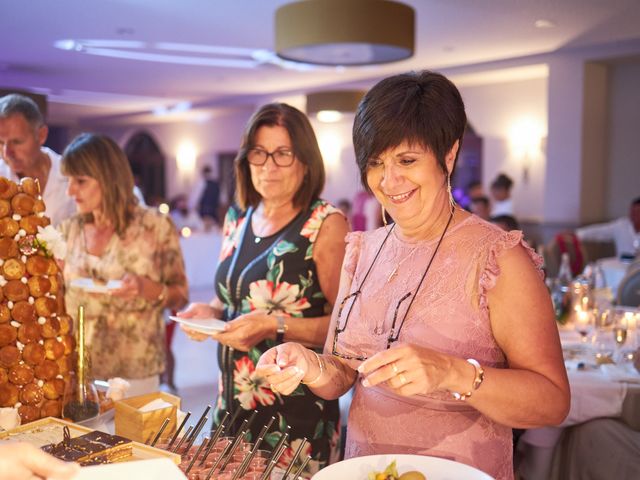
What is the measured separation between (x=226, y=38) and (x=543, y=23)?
158 inches

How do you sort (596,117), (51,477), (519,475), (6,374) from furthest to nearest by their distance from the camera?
(596,117)
(519,475)
(6,374)
(51,477)

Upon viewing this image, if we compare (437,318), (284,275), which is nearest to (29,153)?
(284,275)

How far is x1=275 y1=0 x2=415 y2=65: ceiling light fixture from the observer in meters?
5.64

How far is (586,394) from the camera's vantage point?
2.60 meters

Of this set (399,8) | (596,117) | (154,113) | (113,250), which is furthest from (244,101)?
(113,250)

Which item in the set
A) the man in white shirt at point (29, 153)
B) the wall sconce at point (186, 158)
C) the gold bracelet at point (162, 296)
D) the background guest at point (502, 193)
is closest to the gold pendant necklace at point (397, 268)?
the gold bracelet at point (162, 296)

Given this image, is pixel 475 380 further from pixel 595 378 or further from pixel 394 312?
pixel 595 378

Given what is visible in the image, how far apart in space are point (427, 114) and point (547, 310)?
48 cm

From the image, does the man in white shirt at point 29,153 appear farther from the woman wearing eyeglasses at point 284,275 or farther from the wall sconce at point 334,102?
the wall sconce at point 334,102

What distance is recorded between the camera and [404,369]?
47.4 inches

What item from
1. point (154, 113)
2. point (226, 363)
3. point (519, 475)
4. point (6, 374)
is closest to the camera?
point (6, 374)

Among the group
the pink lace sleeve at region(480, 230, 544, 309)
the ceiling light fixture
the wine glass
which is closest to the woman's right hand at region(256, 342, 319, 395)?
the pink lace sleeve at region(480, 230, 544, 309)

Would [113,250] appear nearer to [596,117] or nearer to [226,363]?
[226,363]

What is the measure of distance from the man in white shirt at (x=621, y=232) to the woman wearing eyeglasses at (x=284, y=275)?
21.1 ft
